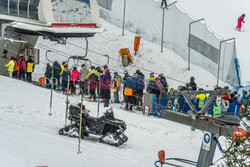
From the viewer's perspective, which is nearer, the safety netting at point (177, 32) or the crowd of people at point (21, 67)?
the crowd of people at point (21, 67)

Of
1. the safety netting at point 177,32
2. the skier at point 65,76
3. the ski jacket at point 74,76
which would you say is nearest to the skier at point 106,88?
the ski jacket at point 74,76

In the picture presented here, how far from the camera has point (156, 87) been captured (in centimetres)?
→ 1523

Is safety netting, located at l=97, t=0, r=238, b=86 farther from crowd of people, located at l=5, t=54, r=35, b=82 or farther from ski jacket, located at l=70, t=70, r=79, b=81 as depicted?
crowd of people, located at l=5, t=54, r=35, b=82

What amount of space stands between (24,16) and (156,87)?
9.40 metres

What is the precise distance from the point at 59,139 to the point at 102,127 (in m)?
1.36

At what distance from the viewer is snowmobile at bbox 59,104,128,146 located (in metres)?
10.6

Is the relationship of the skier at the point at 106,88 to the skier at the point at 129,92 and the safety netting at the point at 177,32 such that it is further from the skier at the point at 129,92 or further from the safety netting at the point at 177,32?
the safety netting at the point at 177,32

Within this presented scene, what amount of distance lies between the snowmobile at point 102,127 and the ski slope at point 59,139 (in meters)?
0.26

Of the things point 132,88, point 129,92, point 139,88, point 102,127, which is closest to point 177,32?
point 139,88

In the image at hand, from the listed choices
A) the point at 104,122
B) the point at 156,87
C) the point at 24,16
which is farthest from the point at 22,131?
the point at 24,16

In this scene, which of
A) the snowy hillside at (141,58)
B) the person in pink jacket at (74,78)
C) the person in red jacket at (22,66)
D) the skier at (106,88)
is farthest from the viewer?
the snowy hillside at (141,58)

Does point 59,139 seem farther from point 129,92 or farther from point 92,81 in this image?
point 92,81

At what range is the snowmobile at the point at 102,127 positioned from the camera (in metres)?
10.6

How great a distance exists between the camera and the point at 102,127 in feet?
35.3
